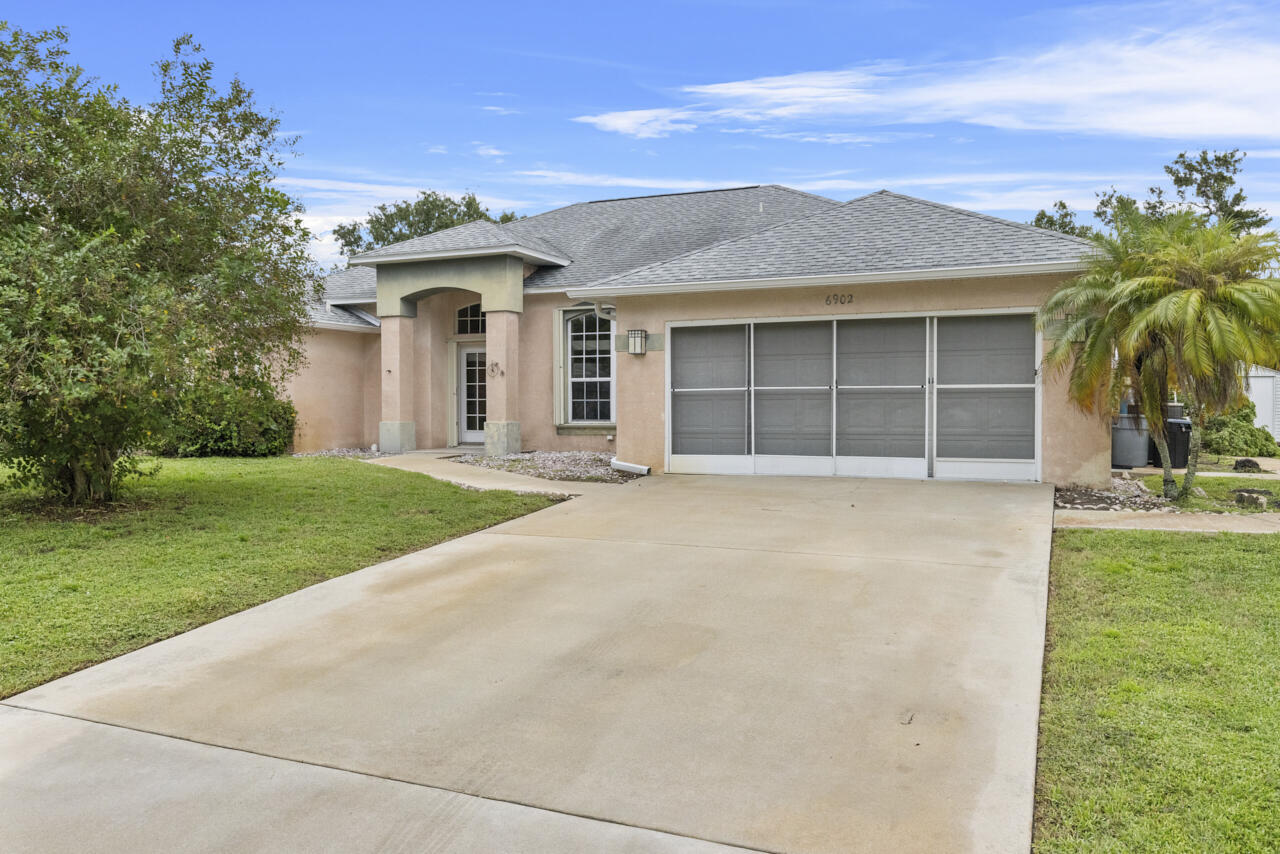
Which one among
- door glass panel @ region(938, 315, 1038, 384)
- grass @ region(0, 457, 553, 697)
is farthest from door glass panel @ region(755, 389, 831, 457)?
grass @ region(0, 457, 553, 697)

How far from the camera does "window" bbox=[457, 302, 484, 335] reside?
17.6 meters

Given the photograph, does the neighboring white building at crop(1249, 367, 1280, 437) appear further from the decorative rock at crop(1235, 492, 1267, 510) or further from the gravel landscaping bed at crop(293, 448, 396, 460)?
the gravel landscaping bed at crop(293, 448, 396, 460)

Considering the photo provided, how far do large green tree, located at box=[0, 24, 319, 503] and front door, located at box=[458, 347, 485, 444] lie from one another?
27.3 feet

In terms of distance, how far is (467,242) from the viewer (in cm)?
1612

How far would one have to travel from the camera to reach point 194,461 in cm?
1437

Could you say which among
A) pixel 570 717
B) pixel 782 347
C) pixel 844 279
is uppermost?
pixel 844 279

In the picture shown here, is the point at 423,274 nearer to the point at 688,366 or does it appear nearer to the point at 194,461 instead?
the point at 194,461

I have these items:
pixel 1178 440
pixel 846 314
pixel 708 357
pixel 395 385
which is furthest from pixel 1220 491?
pixel 395 385

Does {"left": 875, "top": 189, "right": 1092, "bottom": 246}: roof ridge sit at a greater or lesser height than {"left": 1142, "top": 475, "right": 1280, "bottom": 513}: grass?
greater

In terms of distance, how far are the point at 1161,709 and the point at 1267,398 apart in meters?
21.3

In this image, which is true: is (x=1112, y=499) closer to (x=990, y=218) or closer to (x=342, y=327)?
(x=990, y=218)

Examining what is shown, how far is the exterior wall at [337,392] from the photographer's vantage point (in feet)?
55.3

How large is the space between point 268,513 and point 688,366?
19.9ft

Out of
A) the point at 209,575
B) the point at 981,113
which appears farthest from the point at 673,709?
the point at 981,113
